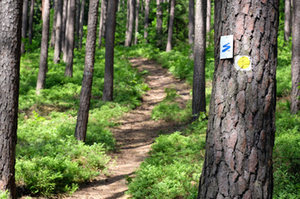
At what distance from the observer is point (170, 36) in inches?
853

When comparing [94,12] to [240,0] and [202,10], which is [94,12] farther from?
[240,0]

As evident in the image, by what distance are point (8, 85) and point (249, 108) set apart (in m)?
3.71

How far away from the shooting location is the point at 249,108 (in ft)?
7.53

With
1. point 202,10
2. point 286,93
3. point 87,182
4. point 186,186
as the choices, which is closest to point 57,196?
point 87,182

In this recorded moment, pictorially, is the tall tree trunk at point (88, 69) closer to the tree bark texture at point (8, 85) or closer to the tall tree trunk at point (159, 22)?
the tree bark texture at point (8, 85)

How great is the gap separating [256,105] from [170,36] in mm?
20118

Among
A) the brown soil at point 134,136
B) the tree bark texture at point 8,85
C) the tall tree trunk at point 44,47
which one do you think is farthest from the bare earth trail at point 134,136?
the tall tree trunk at point 44,47

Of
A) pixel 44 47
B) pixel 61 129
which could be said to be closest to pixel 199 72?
pixel 61 129

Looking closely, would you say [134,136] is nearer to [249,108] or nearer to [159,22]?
[249,108]

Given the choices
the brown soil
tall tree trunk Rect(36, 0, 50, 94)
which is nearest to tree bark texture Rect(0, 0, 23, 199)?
the brown soil

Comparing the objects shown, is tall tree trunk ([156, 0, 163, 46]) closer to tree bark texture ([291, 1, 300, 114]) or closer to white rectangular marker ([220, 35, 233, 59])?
tree bark texture ([291, 1, 300, 114])

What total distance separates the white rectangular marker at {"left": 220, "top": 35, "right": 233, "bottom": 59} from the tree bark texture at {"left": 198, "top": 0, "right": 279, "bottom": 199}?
0.13ft

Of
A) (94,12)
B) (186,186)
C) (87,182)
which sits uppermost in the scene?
(94,12)

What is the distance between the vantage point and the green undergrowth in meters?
5.06
